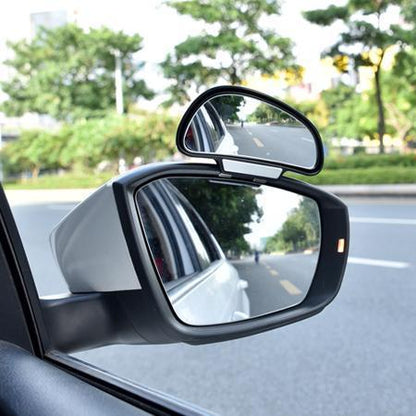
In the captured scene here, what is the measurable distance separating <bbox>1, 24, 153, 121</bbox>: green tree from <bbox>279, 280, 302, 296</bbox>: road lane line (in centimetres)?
571

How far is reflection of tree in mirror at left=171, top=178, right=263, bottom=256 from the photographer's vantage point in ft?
3.94

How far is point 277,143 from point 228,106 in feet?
0.40

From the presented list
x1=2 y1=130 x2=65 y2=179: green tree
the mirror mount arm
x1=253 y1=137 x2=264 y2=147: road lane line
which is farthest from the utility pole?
x1=253 y1=137 x2=264 y2=147: road lane line

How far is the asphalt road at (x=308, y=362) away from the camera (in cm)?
247

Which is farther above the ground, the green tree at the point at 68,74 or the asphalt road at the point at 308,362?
the green tree at the point at 68,74

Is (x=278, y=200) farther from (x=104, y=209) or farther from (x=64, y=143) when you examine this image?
(x=64, y=143)

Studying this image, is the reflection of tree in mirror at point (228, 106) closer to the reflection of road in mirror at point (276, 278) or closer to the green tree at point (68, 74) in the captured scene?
the reflection of road in mirror at point (276, 278)

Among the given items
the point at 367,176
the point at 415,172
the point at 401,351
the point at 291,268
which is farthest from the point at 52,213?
the point at 291,268

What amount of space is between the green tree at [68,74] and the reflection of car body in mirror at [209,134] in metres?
5.85

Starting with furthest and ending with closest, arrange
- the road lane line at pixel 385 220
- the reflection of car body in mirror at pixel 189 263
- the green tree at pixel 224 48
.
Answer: the road lane line at pixel 385 220 < the green tree at pixel 224 48 < the reflection of car body in mirror at pixel 189 263

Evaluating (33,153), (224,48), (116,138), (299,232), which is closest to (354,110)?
(33,153)

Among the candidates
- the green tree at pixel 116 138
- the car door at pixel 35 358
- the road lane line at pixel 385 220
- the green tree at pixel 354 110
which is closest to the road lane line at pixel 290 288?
the car door at pixel 35 358

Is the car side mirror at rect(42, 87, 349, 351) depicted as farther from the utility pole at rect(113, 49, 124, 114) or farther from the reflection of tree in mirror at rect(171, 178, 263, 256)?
the utility pole at rect(113, 49, 124, 114)

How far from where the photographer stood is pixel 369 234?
19.8ft
